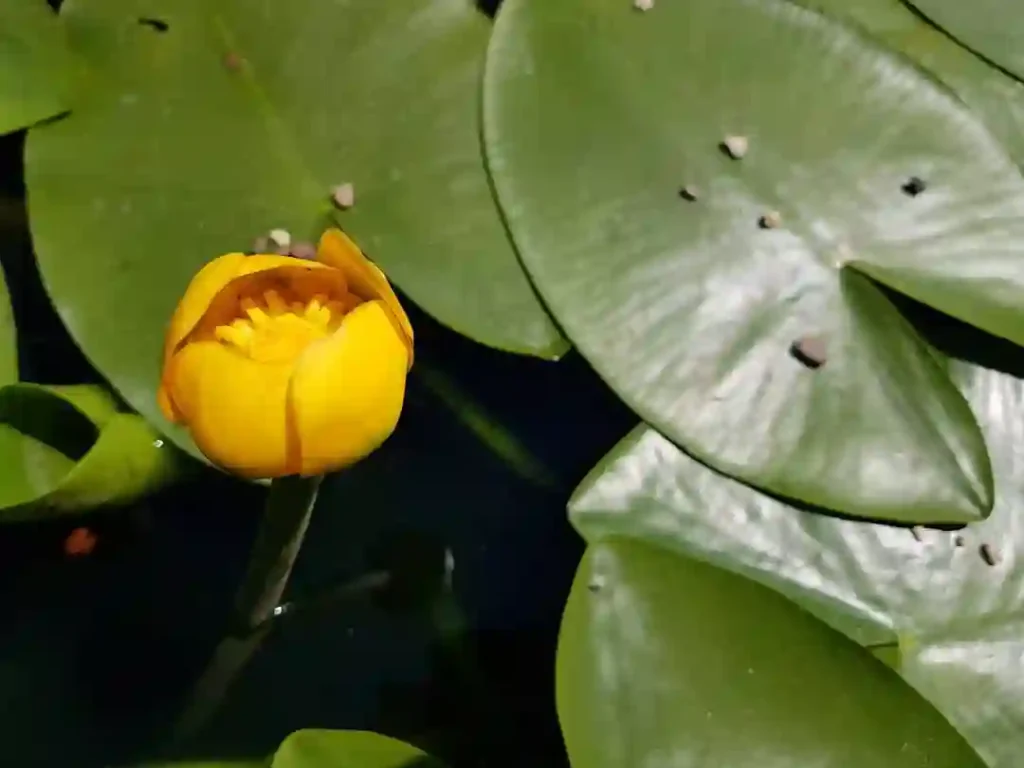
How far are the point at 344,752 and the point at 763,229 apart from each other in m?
0.37

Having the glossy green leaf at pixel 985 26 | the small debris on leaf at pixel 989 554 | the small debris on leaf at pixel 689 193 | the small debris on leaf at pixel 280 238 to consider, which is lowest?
the small debris on leaf at pixel 989 554

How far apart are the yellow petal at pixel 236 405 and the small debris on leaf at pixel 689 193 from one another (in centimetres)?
28

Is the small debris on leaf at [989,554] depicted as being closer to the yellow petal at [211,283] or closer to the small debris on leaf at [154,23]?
the yellow petal at [211,283]

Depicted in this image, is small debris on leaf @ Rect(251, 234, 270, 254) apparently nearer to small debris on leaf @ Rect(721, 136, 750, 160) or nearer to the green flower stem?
the green flower stem

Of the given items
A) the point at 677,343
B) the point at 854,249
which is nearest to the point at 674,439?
the point at 677,343

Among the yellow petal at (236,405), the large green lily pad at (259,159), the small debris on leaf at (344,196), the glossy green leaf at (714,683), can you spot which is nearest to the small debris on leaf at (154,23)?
the large green lily pad at (259,159)

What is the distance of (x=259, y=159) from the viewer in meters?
0.60

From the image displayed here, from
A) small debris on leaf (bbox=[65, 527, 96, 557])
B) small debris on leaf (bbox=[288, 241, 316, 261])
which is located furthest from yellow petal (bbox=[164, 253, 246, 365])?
small debris on leaf (bbox=[65, 527, 96, 557])

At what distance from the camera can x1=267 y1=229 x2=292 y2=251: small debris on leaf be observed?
57 centimetres

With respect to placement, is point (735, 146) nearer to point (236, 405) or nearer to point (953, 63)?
point (953, 63)

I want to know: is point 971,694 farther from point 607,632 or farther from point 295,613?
point 295,613

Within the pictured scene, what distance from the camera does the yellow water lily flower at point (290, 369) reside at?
41cm

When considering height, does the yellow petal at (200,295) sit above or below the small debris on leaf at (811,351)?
above

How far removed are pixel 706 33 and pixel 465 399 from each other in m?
0.31
